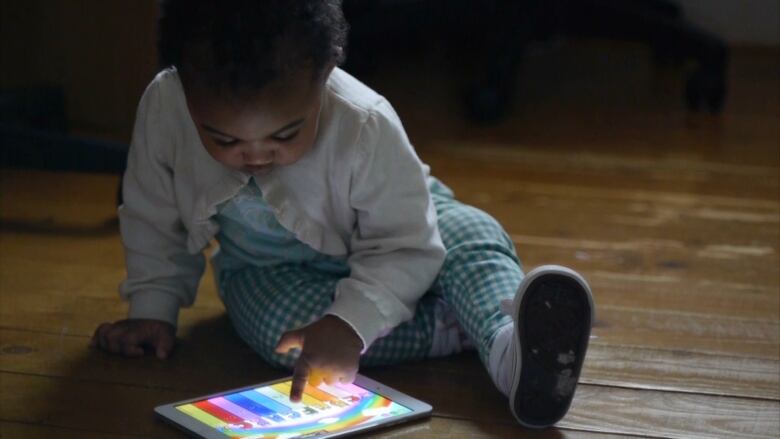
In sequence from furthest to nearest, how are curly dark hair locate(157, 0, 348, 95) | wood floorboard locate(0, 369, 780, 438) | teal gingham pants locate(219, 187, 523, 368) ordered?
teal gingham pants locate(219, 187, 523, 368)
wood floorboard locate(0, 369, 780, 438)
curly dark hair locate(157, 0, 348, 95)

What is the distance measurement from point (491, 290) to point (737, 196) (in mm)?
948

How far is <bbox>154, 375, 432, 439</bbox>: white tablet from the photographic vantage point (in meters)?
1.04

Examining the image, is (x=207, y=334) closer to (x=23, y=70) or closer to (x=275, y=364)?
(x=275, y=364)

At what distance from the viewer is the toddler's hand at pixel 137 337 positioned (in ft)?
4.10

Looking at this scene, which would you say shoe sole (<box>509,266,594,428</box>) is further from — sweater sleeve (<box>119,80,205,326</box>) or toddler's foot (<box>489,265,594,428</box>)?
sweater sleeve (<box>119,80,205,326</box>)

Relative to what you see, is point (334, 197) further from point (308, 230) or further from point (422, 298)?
point (422, 298)

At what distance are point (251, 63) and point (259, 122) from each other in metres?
0.05

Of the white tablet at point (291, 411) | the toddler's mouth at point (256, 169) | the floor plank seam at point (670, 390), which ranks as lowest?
the floor plank seam at point (670, 390)

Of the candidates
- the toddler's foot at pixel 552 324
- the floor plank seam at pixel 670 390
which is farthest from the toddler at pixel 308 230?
the floor plank seam at pixel 670 390

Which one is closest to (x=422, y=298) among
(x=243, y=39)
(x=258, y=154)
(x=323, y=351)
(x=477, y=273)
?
(x=477, y=273)

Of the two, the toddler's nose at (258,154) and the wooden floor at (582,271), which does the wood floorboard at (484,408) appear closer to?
the wooden floor at (582,271)

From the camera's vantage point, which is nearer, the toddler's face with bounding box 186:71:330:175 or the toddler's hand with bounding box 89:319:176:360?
the toddler's face with bounding box 186:71:330:175

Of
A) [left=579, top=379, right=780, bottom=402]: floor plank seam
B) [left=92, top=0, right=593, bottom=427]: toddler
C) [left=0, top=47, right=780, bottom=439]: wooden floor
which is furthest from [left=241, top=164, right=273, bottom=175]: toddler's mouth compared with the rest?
[left=579, top=379, right=780, bottom=402]: floor plank seam

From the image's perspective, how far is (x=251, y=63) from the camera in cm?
99
